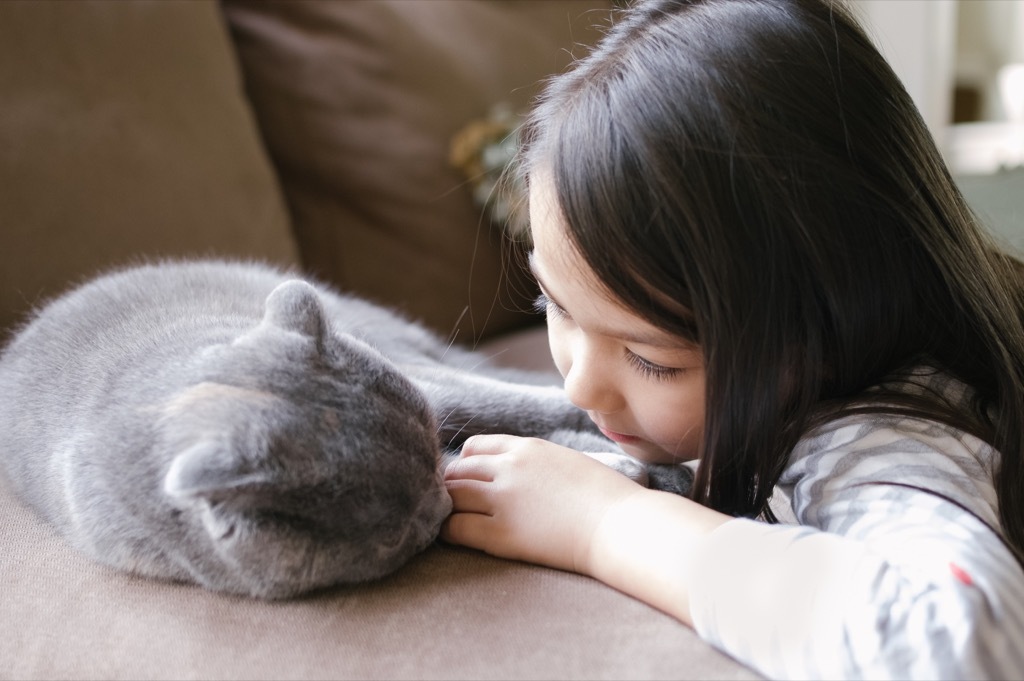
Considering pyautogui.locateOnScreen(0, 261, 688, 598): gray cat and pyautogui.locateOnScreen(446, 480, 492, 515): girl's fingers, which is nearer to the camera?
pyautogui.locateOnScreen(0, 261, 688, 598): gray cat

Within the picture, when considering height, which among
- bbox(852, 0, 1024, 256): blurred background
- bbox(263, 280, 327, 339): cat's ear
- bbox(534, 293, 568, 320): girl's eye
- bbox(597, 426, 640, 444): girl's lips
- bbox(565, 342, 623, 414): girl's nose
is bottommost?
bbox(852, 0, 1024, 256): blurred background

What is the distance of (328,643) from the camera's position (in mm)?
747

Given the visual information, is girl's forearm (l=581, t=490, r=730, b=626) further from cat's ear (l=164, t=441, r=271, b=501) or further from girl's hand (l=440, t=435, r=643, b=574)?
cat's ear (l=164, t=441, r=271, b=501)

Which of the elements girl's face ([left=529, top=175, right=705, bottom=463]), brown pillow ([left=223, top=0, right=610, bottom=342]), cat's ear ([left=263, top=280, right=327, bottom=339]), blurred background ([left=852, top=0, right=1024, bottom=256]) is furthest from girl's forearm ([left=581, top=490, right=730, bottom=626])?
blurred background ([left=852, top=0, right=1024, bottom=256])

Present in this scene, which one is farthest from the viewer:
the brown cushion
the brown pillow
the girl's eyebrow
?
the brown pillow

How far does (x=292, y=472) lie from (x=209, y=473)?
0.22 ft

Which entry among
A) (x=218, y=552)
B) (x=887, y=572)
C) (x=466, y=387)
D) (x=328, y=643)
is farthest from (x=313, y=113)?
(x=887, y=572)

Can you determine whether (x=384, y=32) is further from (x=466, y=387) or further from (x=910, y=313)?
(x=910, y=313)

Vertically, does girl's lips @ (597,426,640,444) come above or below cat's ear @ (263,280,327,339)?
below

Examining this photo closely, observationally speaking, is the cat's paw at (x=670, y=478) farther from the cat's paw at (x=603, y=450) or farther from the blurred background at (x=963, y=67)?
the blurred background at (x=963, y=67)

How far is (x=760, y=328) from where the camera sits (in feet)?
2.64

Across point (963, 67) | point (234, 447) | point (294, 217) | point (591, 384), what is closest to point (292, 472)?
point (234, 447)

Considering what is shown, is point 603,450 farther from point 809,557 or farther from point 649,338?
point 809,557

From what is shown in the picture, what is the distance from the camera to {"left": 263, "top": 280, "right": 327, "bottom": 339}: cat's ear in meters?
0.91
